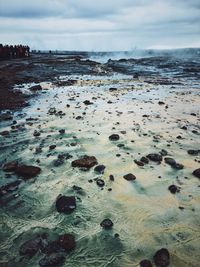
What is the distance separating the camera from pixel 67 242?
405 centimetres

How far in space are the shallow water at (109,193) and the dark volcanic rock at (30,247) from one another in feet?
0.26

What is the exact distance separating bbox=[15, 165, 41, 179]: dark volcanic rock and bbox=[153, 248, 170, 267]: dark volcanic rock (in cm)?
311

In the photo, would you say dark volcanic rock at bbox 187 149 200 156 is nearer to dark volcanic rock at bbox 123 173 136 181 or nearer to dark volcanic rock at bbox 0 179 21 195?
dark volcanic rock at bbox 123 173 136 181

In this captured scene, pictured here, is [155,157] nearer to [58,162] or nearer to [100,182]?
[100,182]

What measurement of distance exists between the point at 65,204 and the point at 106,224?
0.88 m

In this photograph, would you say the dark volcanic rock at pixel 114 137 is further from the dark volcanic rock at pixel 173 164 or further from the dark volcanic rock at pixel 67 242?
the dark volcanic rock at pixel 67 242

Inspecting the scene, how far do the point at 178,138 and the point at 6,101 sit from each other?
26.1 feet

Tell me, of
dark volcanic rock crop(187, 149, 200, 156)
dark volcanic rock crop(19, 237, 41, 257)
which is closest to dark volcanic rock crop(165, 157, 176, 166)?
dark volcanic rock crop(187, 149, 200, 156)

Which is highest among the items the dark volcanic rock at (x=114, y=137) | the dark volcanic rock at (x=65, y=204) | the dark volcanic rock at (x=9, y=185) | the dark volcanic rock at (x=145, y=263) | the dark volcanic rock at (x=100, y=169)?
the dark volcanic rock at (x=114, y=137)

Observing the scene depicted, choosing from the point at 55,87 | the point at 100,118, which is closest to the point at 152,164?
the point at 100,118

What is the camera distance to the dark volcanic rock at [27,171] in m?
5.97

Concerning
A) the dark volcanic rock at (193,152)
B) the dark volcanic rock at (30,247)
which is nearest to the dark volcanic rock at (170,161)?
the dark volcanic rock at (193,152)

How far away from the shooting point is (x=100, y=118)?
10.1 m

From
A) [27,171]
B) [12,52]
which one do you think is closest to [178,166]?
[27,171]
